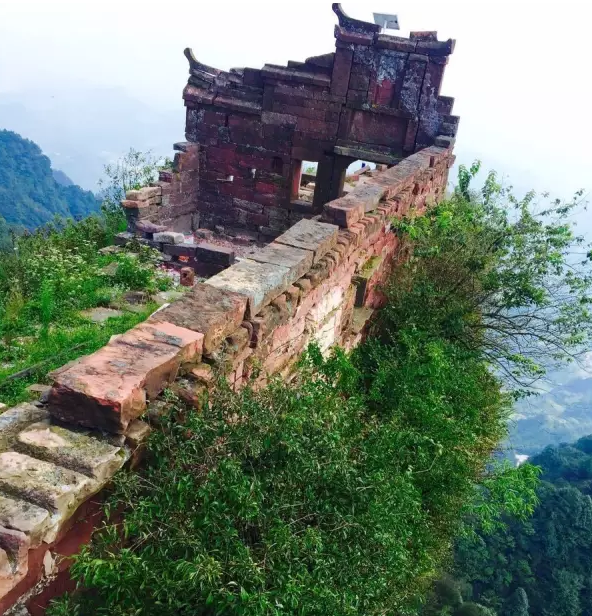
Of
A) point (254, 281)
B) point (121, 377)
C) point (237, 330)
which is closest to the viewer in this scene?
point (121, 377)

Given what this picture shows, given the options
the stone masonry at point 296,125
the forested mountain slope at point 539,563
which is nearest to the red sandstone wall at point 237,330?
the stone masonry at point 296,125

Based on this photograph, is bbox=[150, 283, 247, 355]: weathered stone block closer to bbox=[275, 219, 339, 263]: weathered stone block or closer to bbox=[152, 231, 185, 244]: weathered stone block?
bbox=[275, 219, 339, 263]: weathered stone block

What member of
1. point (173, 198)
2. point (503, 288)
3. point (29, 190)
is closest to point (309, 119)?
point (173, 198)

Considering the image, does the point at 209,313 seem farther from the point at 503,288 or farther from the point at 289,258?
the point at 503,288

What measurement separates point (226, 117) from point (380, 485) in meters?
9.03

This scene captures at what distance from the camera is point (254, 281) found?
11.8 ft

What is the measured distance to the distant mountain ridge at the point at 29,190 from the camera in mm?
54844

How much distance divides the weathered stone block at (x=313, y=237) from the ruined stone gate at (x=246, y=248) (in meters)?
0.02

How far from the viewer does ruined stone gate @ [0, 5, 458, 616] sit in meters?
2.18

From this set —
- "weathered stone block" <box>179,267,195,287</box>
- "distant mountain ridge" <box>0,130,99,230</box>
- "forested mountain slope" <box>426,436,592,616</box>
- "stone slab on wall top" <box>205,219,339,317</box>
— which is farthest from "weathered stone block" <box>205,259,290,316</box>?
"distant mountain ridge" <box>0,130,99,230</box>

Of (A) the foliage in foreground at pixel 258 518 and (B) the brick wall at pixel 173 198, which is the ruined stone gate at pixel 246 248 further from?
(A) the foliage in foreground at pixel 258 518

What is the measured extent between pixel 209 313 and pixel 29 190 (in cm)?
6324

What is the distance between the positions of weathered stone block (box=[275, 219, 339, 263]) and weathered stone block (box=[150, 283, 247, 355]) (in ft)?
3.78

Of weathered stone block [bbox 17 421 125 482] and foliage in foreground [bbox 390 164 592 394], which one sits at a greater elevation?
foliage in foreground [bbox 390 164 592 394]
